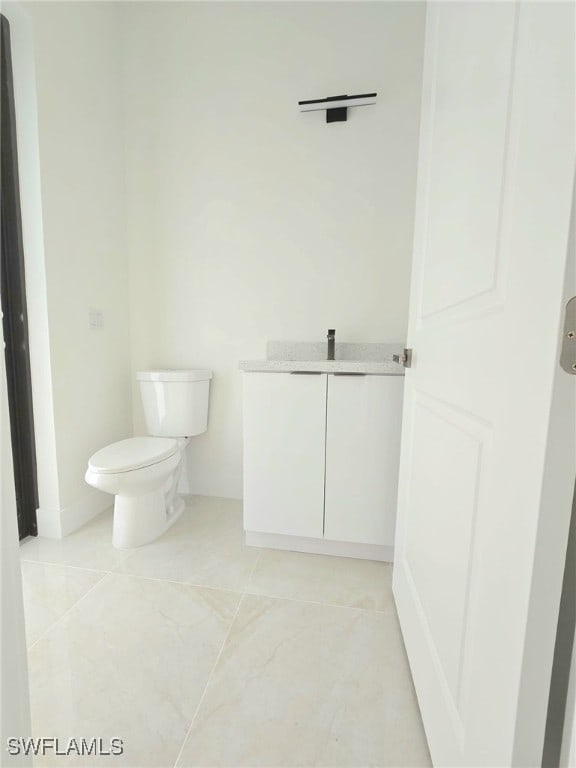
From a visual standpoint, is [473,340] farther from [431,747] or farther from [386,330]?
[386,330]

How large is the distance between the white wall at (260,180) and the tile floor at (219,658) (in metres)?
0.76

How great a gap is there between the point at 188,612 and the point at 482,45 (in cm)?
168

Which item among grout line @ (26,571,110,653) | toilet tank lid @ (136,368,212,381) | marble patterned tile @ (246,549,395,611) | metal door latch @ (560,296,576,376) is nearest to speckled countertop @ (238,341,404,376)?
toilet tank lid @ (136,368,212,381)

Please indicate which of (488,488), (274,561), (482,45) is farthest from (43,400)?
(482,45)

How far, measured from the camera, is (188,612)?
3.96ft

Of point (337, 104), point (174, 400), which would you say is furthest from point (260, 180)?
point (174, 400)

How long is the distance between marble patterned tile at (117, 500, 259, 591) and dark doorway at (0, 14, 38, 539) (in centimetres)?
61

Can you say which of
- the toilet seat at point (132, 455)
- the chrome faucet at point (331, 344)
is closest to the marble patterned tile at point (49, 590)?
the toilet seat at point (132, 455)

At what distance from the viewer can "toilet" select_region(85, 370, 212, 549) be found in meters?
1.47

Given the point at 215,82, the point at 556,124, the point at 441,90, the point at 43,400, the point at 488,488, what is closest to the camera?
the point at 556,124

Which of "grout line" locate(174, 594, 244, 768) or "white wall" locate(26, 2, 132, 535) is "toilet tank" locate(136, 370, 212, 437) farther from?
"grout line" locate(174, 594, 244, 768)

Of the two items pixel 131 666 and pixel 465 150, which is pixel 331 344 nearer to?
pixel 465 150

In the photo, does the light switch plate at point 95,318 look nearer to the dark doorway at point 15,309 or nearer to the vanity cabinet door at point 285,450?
the dark doorway at point 15,309

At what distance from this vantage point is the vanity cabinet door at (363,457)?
1.41 m
